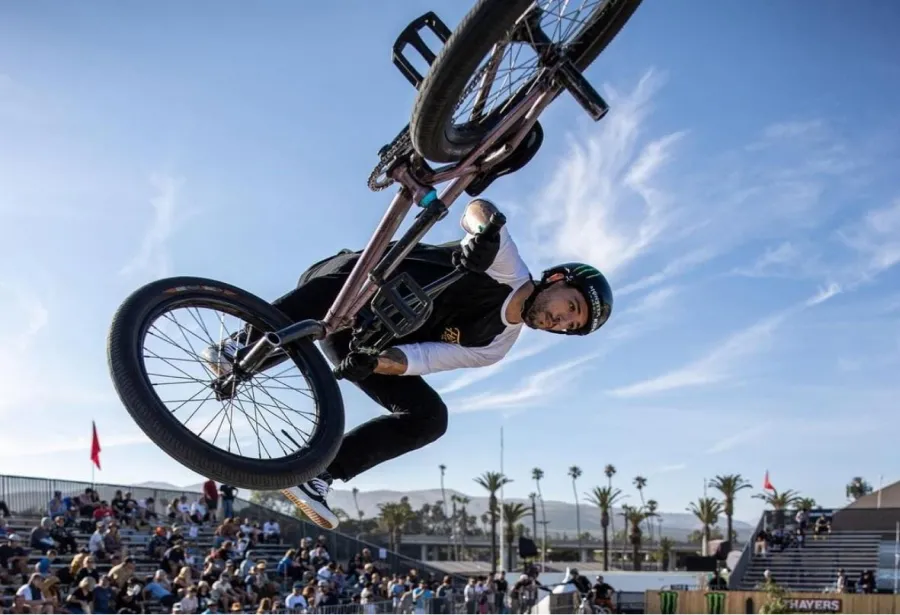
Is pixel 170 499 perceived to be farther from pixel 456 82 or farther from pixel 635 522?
pixel 635 522

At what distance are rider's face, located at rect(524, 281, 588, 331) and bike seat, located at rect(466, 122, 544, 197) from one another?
0.82 meters

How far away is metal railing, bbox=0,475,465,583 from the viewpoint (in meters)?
19.2

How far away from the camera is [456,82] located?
175 inches

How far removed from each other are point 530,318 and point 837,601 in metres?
25.2

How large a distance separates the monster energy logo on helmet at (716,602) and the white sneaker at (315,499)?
21.7 meters

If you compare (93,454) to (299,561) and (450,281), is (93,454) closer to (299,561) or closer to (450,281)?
(299,561)

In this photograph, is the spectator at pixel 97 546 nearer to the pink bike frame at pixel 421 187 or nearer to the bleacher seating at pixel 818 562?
the pink bike frame at pixel 421 187

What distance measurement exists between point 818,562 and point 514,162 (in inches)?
1515

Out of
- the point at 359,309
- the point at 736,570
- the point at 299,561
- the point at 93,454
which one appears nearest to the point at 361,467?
the point at 359,309

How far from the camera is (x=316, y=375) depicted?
5742mm

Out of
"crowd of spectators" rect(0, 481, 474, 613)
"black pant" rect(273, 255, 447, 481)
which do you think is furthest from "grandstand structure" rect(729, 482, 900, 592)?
"black pant" rect(273, 255, 447, 481)

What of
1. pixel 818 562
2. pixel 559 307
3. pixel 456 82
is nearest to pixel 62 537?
pixel 559 307

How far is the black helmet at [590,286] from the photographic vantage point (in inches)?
230

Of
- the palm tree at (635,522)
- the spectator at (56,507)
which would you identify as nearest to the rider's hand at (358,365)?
the spectator at (56,507)
